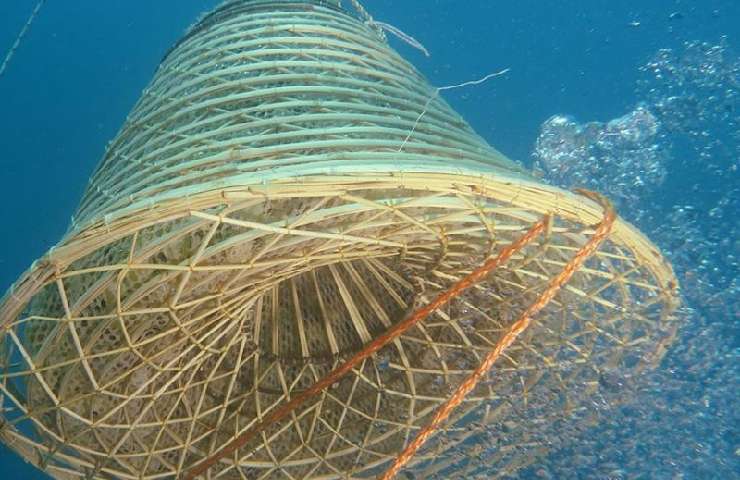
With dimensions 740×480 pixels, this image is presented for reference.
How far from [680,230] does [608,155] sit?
64 cm

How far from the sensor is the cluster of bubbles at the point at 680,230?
256 centimetres

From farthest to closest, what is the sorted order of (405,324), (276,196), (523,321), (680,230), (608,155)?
(608,155) < (680,230) < (405,324) < (523,321) < (276,196)

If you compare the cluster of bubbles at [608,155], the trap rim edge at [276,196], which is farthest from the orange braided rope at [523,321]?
the cluster of bubbles at [608,155]

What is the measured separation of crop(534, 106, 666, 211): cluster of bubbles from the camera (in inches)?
147

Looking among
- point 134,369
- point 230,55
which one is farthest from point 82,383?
point 230,55

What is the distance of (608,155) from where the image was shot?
388cm

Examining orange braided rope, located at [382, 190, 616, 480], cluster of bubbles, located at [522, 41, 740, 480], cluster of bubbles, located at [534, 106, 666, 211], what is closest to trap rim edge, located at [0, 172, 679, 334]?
orange braided rope, located at [382, 190, 616, 480]

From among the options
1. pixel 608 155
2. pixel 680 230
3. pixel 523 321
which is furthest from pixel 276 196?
pixel 608 155

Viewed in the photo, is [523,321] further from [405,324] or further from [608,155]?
[608,155]

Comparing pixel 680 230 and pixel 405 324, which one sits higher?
pixel 680 230

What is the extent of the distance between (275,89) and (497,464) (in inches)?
36.1

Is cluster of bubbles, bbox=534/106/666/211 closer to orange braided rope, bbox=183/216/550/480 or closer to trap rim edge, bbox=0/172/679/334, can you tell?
orange braided rope, bbox=183/216/550/480

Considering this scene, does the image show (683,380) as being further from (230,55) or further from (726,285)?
(230,55)

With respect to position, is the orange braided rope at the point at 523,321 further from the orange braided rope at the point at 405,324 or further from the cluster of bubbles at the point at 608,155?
the cluster of bubbles at the point at 608,155
